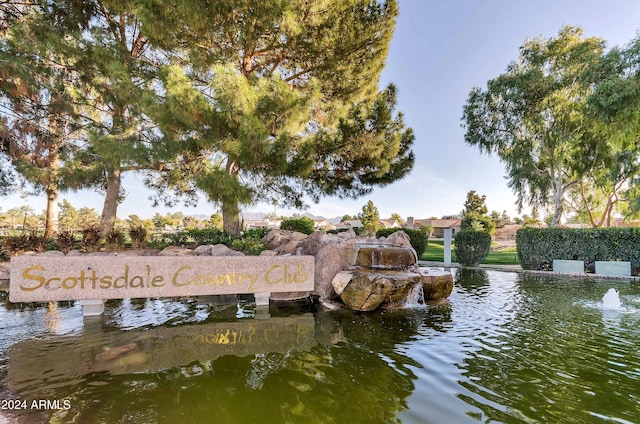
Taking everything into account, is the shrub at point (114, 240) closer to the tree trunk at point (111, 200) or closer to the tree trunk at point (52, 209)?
the tree trunk at point (111, 200)

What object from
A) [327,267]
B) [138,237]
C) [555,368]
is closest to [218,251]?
[327,267]

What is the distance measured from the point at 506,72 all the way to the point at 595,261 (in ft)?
39.3

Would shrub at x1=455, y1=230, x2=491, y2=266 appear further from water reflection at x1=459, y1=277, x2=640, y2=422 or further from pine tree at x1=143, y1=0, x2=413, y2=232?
water reflection at x1=459, y1=277, x2=640, y2=422

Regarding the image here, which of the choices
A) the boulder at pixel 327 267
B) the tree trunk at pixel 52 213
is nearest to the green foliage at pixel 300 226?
the boulder at pixel 327 267

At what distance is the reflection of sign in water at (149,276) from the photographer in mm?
5754

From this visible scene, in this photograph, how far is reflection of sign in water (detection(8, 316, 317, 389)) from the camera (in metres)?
3.92

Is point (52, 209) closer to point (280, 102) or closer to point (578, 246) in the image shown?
point (280, 102)

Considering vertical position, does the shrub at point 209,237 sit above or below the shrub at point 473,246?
above

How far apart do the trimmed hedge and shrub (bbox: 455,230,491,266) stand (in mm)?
1472

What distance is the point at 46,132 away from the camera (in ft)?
42.3

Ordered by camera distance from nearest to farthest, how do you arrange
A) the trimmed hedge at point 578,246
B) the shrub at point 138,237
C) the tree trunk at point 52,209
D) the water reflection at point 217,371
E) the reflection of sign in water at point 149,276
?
the water reflection at point 217,371 < the reflection of sign in water at point 149,276 < the shrub at point 138,237 < the trimmed hedge at point 578,246 < the tree trunk at point 52,209

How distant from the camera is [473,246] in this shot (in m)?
15.5

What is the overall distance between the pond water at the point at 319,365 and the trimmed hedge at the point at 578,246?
7.39 m

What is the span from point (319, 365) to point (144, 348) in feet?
8.91
